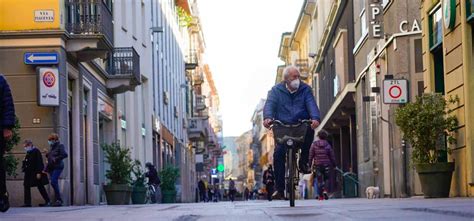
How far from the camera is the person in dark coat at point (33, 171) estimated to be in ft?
66.0

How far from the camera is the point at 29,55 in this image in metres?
22.1

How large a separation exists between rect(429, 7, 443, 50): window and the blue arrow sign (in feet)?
30.2

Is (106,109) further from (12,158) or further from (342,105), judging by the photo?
(342,105)

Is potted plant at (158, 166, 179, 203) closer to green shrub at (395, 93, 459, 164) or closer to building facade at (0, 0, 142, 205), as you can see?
building facade at (0, 0, 142, 205)

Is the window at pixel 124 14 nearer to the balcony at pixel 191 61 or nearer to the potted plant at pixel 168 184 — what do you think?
the potted plant at pixel 168 184

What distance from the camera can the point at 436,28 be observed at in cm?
1681

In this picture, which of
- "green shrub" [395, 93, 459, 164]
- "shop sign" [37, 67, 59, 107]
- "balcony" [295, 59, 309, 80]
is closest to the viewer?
"green shrub" [395, 93, 459, 164]

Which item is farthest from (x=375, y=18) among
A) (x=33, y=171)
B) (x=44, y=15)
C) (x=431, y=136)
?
(x=33, y=171)

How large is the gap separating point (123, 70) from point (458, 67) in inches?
627

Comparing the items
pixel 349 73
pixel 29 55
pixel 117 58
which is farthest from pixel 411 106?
pixel 349 73

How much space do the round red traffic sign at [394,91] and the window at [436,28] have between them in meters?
2.75

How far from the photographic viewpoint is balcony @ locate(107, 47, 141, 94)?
29.0 metres

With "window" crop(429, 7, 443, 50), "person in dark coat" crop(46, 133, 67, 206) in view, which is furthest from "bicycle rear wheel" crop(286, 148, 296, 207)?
"person in dark coat" crop(46, 133, 67, 206)

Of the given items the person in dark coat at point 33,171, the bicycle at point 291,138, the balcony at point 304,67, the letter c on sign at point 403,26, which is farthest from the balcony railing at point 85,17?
the balcony at point 304,67
